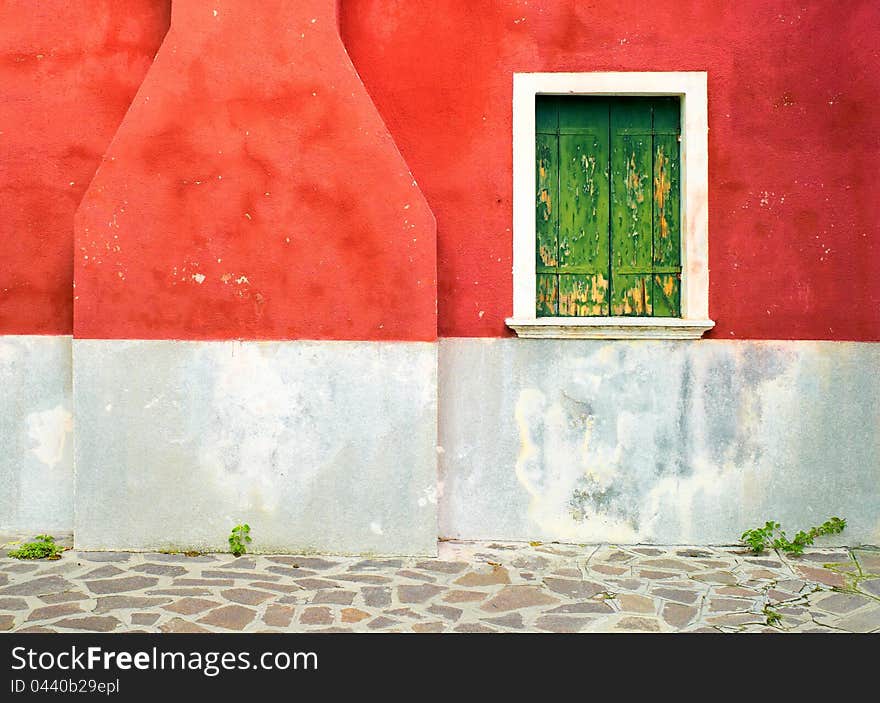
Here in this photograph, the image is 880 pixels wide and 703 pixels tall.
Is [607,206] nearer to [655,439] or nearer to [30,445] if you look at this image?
[655,439]

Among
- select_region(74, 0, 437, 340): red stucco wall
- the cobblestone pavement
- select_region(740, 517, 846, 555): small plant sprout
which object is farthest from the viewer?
select_region(740, 517, 846, 555): small plant sprout

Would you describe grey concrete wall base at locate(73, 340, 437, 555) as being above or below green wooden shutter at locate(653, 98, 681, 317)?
below

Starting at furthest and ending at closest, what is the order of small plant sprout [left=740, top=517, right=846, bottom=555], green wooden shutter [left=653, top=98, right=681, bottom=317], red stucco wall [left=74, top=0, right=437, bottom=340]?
green wooden shutter [left=653, top=98, right=681, bottom=317]
small plant sprout [left=740, top=517, right=846, bottom=555]
red stucco wall [left=74, top=0, right=437, bottom=340]

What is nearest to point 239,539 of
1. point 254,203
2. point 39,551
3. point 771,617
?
point 39,551

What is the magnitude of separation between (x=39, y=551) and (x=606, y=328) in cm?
395

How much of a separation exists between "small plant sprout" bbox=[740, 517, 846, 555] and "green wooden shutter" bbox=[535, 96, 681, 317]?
1.57 meters

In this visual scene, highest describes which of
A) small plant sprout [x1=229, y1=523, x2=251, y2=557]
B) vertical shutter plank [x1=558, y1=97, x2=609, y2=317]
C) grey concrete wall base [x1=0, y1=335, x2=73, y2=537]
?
vertical shutter plank [x1=558, y1=97, x2=609, y2=317]

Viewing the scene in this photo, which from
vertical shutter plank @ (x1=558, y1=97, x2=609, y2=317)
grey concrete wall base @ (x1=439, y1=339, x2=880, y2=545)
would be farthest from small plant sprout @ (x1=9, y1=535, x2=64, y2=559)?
vertical shutter plank @ (x1=558, y1=97, x2=609, y2=317)

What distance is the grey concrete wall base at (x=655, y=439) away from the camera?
546cm

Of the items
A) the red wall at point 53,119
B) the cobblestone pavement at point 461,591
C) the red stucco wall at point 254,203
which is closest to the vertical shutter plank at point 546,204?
the red stucco wall at point 254,203

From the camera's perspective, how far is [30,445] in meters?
5.69

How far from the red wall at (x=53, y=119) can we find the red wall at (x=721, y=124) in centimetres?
157

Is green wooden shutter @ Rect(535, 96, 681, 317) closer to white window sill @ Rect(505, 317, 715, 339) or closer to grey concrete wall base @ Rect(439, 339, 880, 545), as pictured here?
white window sill @ Rect(505, 317, 715, 339)

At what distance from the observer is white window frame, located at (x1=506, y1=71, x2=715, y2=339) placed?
17.9ft
